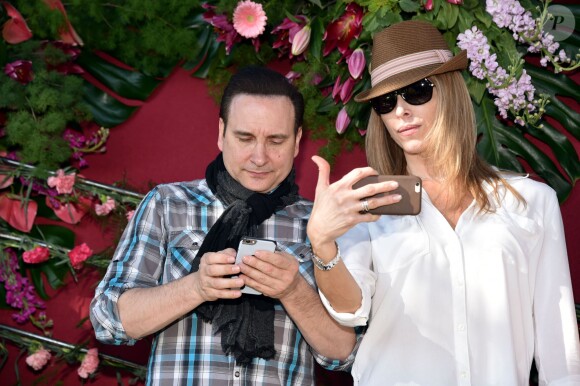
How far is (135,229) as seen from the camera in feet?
8.29

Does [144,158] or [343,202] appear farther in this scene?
[144,158]

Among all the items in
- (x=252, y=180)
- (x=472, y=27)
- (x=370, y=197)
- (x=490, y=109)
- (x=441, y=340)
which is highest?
(x=472, y=27)

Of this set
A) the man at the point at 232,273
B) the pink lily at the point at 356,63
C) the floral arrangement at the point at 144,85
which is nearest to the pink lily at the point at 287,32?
the floral arrangement at the point at 144,85

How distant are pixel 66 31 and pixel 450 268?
2058 millimetres

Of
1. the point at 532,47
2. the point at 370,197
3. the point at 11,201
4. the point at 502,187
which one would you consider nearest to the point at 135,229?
the point at 370,197

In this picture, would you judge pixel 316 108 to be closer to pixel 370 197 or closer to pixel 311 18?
pixel 311 18

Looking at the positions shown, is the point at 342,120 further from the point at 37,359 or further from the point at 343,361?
the point at 37,359

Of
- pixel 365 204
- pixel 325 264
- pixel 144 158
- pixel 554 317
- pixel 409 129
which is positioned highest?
pixel 144 158

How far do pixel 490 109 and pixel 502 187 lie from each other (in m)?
0.84

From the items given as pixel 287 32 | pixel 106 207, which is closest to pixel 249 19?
pixel 287 32

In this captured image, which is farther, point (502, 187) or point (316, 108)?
point (316, 108)

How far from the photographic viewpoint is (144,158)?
11.9 feet

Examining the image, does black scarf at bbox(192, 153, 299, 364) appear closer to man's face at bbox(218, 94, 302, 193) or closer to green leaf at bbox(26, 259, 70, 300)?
man's face at bbox(218, 94, 302, 193)

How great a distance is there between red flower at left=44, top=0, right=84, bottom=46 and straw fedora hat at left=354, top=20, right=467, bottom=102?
1.54 m
